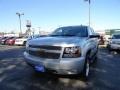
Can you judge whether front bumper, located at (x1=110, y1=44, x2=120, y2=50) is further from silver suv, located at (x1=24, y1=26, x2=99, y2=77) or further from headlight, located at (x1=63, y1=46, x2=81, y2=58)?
headlight, located at (x1=63, y1=46, x2=81, y2=58)

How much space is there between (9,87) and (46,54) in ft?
4.53

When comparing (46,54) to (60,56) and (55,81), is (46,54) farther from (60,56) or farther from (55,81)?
(55,81)

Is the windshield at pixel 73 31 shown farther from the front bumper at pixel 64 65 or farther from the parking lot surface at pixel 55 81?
the front bumper at pixel 64 65

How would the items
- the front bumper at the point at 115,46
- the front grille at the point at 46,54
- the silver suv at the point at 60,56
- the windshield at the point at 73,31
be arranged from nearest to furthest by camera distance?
the silver suv at the point at 60,56 → the front grille at the point at 46,54 → the windshield at the point at 73,31 → the front bumper at the point at 115,46

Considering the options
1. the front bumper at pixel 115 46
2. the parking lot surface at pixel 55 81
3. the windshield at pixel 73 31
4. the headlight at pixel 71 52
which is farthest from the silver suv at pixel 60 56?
the front bumper at pixel 115 46

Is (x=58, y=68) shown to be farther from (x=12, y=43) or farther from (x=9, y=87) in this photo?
(x=12, y=43)

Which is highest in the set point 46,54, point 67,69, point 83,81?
point 46,54

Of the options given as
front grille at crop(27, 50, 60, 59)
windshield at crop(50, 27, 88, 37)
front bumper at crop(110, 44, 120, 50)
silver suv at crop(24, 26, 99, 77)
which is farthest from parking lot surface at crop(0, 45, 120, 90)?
front bumper at crop(110, 44, 120, 50)

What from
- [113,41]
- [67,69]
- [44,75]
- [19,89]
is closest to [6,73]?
[44,75]

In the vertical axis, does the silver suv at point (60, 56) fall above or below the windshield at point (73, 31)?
below

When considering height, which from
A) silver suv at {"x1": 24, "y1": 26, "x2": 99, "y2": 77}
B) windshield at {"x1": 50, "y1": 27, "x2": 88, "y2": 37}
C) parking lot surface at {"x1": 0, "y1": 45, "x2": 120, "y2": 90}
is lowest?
parking lot surface at {"x1": 0, "y1": 45, "x2": 120, "y2": 90}

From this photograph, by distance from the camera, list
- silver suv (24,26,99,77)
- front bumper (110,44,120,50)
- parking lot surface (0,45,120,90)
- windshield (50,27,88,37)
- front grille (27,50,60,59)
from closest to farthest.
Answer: parking lot surface (0,45,120,90) < silver suv (24,26,99,77) < front grille (27,50,60,59) < windshield (50,27,88,37) < front bumper (110,44,120,50)

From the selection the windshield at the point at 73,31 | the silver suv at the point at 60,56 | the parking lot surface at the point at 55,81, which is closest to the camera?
the parking lot surface at the point at 55,81

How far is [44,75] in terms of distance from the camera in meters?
6.91
